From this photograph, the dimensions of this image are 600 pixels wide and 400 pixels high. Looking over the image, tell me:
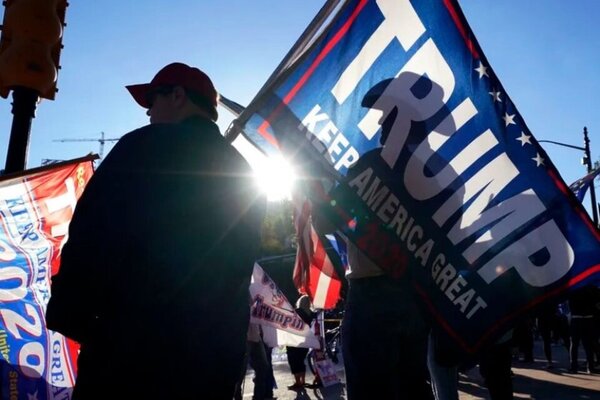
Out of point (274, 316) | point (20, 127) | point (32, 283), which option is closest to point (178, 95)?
point (32, 283)

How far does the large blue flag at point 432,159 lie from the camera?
2826 millimetres

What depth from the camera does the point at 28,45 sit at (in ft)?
14.5

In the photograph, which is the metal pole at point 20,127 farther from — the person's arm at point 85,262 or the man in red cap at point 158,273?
the person's arm at point 85,262

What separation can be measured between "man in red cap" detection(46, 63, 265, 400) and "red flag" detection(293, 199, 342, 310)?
1.47 metres

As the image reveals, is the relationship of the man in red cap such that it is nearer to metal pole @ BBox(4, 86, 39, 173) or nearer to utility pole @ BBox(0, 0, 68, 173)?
metal pole @ BBox(4, 86, 39, 173)

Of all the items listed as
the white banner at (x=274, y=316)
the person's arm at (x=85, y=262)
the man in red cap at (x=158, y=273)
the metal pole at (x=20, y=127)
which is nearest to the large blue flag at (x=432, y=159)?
the man in red cap at (x=158, y=273)

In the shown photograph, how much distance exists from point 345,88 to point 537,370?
1007cm

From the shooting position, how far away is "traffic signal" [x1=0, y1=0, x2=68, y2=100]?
4406 millimetres

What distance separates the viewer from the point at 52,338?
149 inches

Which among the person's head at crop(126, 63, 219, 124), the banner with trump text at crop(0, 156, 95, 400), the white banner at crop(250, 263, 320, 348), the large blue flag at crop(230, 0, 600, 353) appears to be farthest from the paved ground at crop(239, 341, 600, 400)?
the person's head at crop(126, 63, 219, 124)

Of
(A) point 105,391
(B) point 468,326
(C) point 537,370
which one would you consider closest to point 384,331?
(B) point 468,326

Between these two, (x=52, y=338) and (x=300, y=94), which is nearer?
(x=300, y=94)

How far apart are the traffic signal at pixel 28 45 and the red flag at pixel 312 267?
98.3 inches

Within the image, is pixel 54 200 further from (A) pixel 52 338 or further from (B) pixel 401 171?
(B) pixel 401 171
